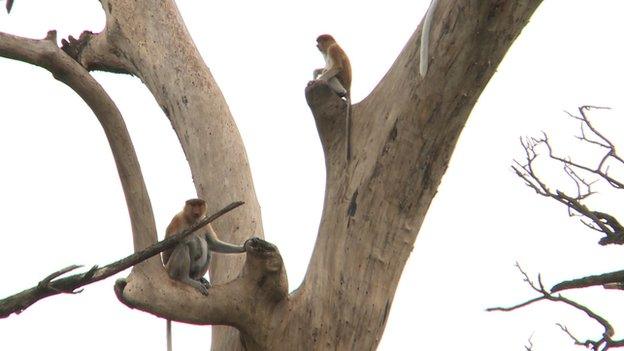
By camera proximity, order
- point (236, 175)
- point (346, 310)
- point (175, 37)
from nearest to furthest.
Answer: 1. point (346, 310)
2. point (236, 175)
3. point (175, 37)

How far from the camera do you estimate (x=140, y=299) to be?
6.72m

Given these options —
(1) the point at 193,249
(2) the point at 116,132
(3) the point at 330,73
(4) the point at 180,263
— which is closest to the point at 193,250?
(1) the point at 193,249

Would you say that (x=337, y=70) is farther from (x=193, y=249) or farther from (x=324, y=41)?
(x=193, y=249)

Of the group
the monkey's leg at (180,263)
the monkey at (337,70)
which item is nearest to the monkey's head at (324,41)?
the monkey at (337,70)

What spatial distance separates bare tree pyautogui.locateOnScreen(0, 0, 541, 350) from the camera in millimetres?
6723

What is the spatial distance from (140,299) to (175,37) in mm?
3103

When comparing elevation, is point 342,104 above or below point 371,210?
above

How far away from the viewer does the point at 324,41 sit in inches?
388

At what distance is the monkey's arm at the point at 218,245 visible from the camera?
8.21 m

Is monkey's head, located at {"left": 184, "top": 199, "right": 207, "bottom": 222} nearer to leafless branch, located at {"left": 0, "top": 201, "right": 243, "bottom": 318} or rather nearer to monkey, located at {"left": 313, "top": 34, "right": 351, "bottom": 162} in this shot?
monkey, located at {"left": 313, "top": 34, "right": 351, "bottom": 162}

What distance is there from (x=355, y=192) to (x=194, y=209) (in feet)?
5.72

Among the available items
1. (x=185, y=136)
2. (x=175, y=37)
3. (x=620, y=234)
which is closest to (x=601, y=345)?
(x=620, y=234)

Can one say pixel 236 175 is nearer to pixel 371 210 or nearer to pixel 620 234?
pixel 371 210

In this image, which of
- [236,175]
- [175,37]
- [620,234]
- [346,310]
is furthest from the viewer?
[175,37]
